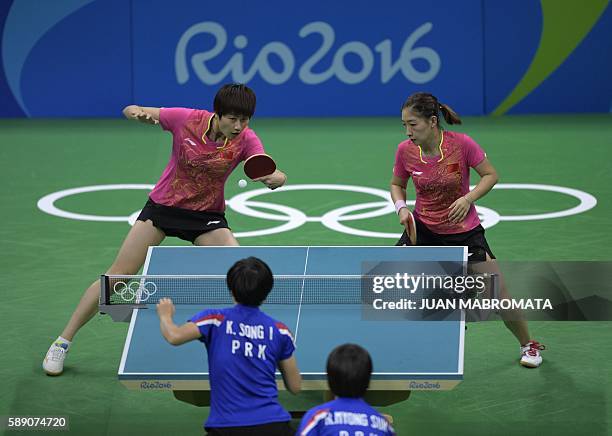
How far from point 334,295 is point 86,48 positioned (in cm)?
1138

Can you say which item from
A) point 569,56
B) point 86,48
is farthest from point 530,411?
point 86,48

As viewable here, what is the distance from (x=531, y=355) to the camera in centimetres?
709

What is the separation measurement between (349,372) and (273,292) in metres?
1.84

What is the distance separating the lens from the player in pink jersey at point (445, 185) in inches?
268

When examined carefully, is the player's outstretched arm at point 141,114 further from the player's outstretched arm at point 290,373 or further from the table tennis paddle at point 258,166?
the player's outstretched arm at point 290,373

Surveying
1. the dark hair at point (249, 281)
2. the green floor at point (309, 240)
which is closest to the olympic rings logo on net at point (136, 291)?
the green floor at point (309, 240)

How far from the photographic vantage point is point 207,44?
16219 millimetres

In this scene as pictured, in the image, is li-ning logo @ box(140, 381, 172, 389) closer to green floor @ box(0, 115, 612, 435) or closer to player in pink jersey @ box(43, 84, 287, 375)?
green floor @ box(0, 115, 612, 435)

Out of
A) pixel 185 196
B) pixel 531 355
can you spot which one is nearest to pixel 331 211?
pixel 185 196

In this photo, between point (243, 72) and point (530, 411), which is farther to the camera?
point (243, 72)

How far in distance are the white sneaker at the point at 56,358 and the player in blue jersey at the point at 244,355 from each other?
7.35ft

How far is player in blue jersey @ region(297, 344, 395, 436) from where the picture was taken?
4.25 metres

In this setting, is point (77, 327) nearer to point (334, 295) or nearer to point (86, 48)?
point (334, 295)

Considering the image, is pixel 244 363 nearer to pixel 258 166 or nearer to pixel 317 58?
pixel 258 166
